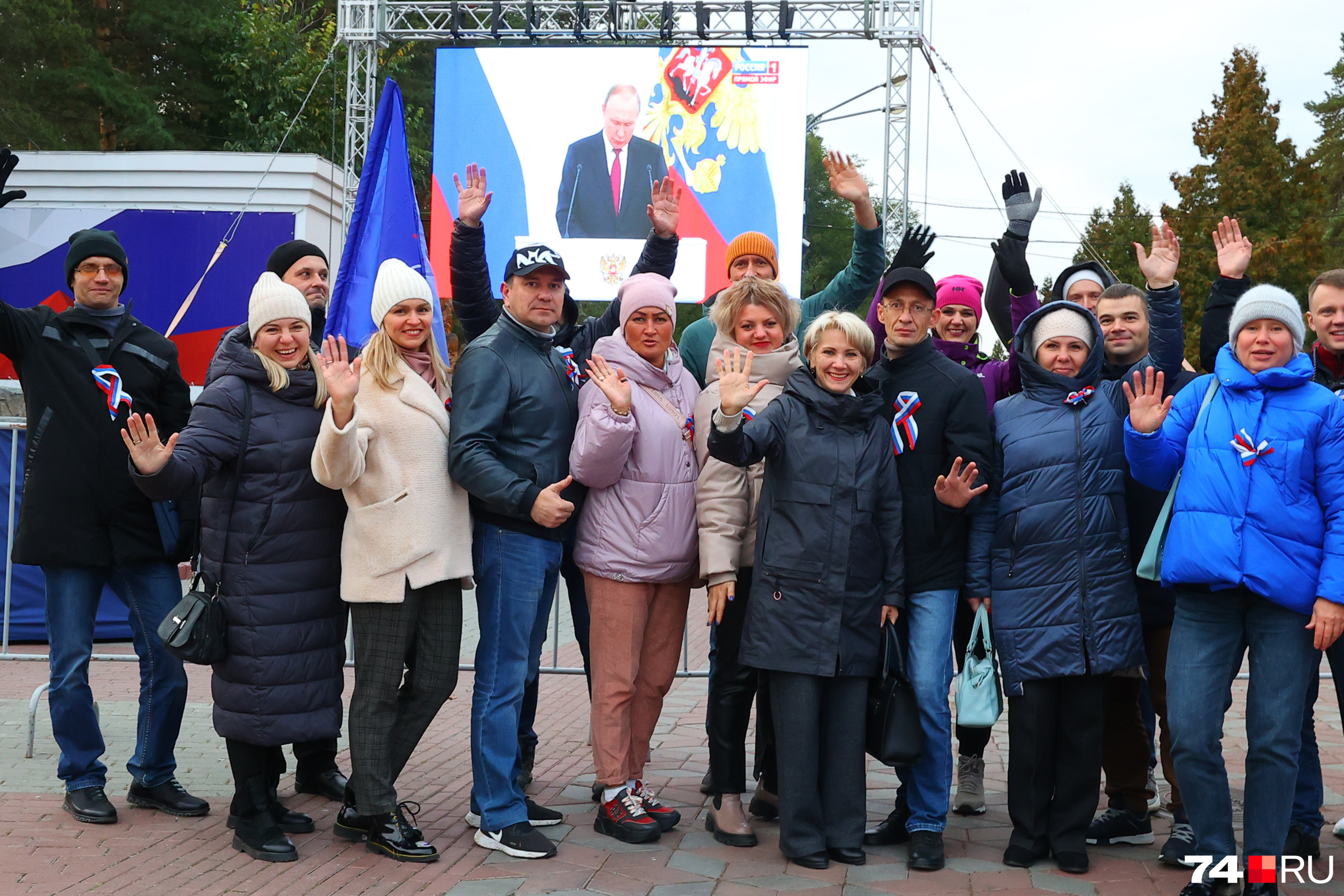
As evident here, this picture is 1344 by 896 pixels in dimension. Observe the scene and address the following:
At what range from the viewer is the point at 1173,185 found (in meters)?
27.1

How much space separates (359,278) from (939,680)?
9.61 feet

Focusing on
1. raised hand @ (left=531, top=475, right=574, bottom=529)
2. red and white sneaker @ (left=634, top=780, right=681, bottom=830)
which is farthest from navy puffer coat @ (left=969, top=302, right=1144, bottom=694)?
raised hand @ (left=531, top=475, right=574, bottom=529)

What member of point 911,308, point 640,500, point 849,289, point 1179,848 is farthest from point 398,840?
point 849,289

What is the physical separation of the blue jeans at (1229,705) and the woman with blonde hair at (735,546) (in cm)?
153

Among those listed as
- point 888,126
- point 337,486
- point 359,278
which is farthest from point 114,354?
point 888,126

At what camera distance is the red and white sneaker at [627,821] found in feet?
14.8

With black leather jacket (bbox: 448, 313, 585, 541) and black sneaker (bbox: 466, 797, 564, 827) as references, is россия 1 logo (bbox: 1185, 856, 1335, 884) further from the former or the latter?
black leather jacket (bbox: 448, 313, 585, 541)

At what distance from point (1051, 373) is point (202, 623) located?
10.3 feet

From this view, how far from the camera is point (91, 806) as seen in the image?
4605 millimetres

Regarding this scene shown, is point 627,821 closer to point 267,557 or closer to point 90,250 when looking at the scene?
point 267,557

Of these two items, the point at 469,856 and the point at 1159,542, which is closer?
the point at 1159,542

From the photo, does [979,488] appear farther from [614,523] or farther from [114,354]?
[114,354]

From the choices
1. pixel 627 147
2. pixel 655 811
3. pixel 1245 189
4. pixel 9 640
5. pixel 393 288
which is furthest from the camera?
pixel 1245 189

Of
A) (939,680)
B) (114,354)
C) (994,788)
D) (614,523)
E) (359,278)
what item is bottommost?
(994,788)
